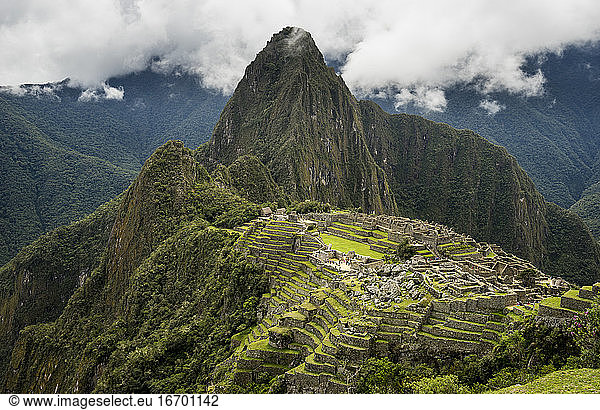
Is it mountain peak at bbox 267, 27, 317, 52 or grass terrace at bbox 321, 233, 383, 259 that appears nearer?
grass terrace at bbox 321, 233, 383, 259

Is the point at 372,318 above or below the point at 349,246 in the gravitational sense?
below

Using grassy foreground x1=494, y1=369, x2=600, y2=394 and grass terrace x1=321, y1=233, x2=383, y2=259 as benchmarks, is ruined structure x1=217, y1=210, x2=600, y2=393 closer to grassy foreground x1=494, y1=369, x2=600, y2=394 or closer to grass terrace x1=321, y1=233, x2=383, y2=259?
grassy foreground x1=494, y1=369, x2=600, y2=394

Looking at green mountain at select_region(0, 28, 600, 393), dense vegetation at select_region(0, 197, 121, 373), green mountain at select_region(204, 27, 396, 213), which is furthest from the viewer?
green mountain at select_region(204, 27, 396, 213)

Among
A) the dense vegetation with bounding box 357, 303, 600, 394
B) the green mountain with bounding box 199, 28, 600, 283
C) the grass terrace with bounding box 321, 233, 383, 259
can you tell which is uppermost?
the green mountain with bounding box 199, 28, 600, 283

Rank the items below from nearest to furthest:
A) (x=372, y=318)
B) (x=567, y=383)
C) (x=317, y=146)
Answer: (x=567, y=383)
(x=372, y=318)
(x=317, y=146)

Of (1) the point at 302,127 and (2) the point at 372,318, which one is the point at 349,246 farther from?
(1) the point at 302,127

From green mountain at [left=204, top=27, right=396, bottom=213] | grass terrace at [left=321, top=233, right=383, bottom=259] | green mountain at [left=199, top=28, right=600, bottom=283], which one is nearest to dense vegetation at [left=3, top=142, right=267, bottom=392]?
grass terrace at [left=321, top=233, right=383, bottom=259]

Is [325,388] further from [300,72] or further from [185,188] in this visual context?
[300,72]

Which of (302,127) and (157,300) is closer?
(157,300)

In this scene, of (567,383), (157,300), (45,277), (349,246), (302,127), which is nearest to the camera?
(567,383)

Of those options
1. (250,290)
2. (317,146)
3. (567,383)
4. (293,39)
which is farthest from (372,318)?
(293,39)
